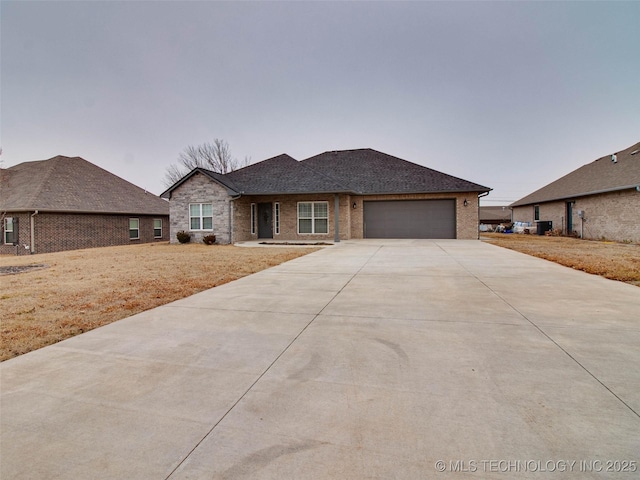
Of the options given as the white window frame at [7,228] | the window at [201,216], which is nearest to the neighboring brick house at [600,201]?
the window at [201,216]

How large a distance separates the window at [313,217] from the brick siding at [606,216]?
624 inches

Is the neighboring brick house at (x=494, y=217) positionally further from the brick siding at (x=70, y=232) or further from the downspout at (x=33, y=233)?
the downspout at (x=33, y=233)

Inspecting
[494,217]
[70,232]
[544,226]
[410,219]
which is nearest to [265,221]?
[410,219]

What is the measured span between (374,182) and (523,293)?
15631 mm

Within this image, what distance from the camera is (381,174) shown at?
21141 millimetres

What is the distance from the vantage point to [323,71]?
18.1 metres

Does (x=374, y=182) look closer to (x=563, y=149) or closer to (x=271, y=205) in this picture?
(x=271, y=205)

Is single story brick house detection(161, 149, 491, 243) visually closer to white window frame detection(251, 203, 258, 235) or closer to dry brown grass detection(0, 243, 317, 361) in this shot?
white window frame detection(251, 203, 258, 235)

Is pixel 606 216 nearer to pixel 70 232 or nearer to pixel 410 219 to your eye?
pixel 410 219

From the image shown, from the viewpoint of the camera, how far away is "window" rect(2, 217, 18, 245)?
1798 cm

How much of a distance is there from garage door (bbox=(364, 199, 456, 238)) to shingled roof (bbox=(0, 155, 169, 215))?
1591 cm

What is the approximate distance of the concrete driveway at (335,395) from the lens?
1.70 meters

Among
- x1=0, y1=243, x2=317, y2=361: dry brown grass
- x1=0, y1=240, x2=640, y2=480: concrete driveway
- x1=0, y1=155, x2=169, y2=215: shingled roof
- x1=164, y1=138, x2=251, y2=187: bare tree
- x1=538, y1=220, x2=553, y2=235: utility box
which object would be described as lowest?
x1=0, y1=240, x2=640, y2=480: concrete driveway

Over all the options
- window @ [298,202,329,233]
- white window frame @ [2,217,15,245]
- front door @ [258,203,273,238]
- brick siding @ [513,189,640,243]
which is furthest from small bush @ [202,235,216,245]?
brick siding @ [513,189,640,243]
